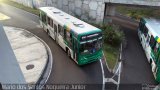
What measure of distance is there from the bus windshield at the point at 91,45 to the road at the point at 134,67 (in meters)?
3.58

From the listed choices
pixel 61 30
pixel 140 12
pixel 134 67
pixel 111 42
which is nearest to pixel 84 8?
pixel 111 42

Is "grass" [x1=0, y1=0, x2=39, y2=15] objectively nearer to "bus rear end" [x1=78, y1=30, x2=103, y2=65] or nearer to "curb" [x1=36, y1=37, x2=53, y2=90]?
"curb" [x1=36, y1=37, x2=53, y2=90]

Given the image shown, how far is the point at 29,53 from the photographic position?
72.9ft

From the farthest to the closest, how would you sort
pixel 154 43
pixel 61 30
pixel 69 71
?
pixel 61 30 < pixel 154 43 < pixel 69 71

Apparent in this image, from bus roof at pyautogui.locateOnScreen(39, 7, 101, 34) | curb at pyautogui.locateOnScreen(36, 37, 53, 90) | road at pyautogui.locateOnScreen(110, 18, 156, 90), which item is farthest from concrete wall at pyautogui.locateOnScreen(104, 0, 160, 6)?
curb at pyautogui.locateOnScreen(36, 37, 53, 90)

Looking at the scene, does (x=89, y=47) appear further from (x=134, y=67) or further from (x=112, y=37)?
(x=112, y=37)

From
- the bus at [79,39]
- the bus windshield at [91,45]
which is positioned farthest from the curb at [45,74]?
the bus windshield at [91,45]

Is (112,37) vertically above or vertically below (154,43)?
below

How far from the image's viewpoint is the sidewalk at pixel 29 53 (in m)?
18.1

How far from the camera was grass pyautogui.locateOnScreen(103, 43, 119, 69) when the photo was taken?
833 inches

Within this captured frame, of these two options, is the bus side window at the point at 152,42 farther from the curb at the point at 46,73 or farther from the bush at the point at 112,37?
the curb at the point at 46,73

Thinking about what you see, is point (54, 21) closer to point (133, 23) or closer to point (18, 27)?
point (18, 27)

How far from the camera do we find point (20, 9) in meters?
38.7

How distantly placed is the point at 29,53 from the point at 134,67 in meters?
11.1
